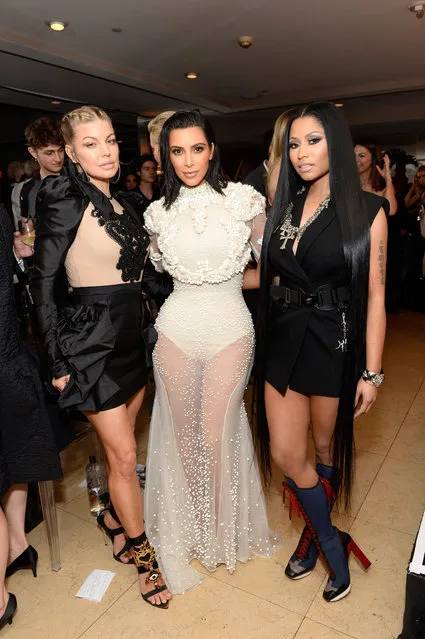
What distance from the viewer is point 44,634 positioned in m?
1.91

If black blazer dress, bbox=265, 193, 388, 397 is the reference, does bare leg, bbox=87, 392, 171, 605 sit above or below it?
below

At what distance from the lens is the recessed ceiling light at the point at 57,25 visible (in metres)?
5.20

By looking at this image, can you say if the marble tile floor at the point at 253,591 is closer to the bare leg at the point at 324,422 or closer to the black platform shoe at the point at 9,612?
the black platform shoe at the point at 9,612

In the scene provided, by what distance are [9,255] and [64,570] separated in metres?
1.44

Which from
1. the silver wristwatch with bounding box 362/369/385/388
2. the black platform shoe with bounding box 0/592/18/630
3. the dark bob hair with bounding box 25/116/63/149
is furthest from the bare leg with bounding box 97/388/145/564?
the dark bob hair with bounding box 25/116/63/149

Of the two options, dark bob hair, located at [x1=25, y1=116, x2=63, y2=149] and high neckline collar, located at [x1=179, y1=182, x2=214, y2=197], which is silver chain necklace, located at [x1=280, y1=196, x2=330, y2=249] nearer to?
high neckline collar, located at [x1=179, y1=182, x2=214, y2=197]

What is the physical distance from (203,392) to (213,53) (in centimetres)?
568

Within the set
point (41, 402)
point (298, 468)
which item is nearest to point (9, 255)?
point (41, 402)

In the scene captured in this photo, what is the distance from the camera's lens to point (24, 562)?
7.21 ft

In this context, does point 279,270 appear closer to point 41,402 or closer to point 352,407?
point 352,407

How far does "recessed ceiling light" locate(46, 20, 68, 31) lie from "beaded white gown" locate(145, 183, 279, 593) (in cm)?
433

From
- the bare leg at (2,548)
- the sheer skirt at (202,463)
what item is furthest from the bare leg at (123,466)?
the bare leg at (2,548)

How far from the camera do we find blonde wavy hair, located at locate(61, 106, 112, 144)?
178 cm

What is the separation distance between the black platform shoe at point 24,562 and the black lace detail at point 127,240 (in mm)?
1310
